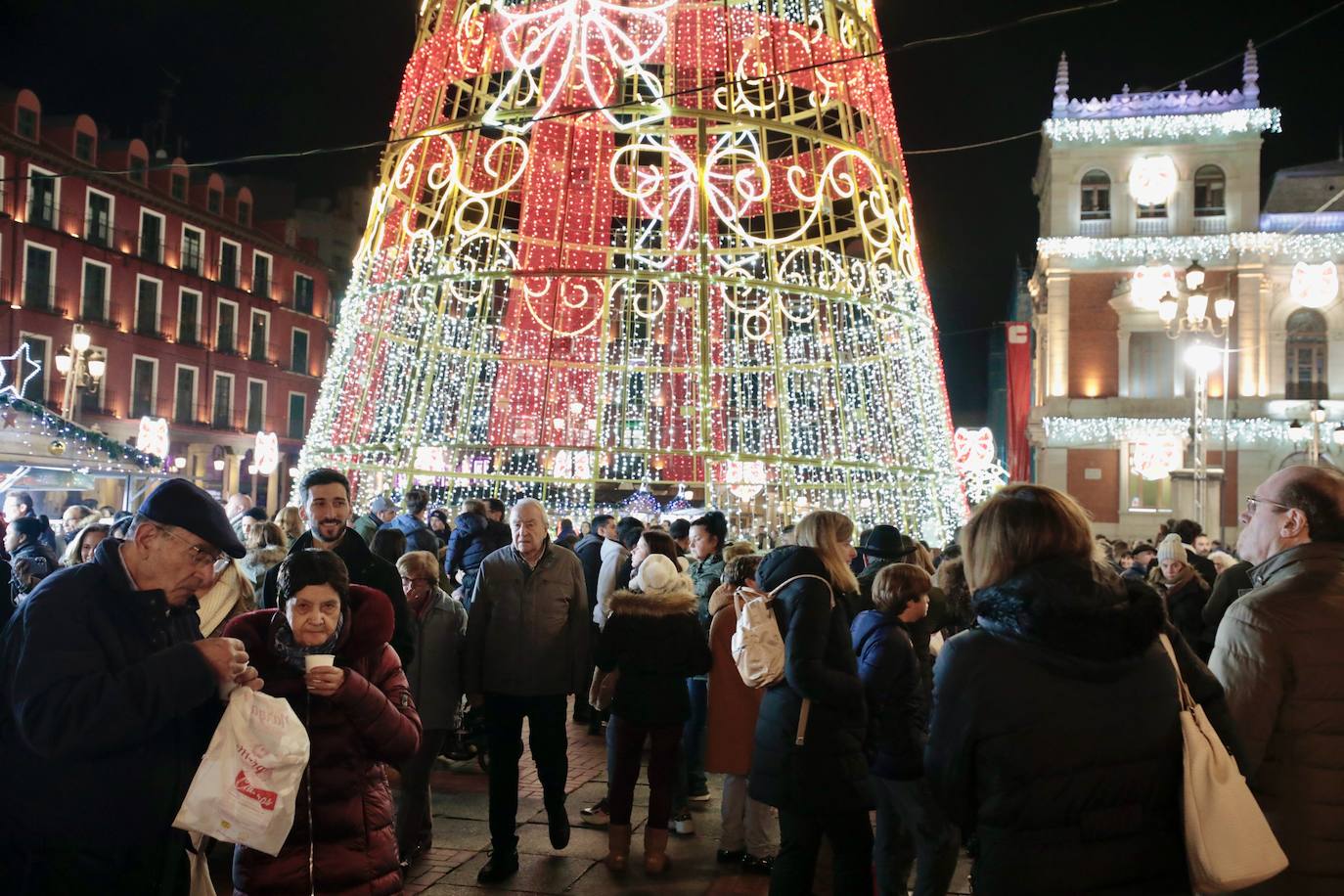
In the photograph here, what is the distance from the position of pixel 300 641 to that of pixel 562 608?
2.68 metres

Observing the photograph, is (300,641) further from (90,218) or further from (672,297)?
(90,218)

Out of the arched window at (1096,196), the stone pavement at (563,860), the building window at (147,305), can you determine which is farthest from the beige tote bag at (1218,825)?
the building window at (147,305)

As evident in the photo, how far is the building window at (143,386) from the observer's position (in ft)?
119

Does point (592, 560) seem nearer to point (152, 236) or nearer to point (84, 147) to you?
point (84, 147)

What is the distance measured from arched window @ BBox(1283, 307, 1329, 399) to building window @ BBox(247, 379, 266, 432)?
113 feet

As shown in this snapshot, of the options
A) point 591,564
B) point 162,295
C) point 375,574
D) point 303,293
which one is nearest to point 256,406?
point 303,293

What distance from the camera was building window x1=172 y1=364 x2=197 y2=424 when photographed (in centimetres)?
3803

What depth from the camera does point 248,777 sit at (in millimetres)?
2562

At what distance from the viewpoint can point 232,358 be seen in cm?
4075

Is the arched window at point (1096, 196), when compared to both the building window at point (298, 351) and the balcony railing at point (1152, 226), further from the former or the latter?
the building window at point (298, 351)

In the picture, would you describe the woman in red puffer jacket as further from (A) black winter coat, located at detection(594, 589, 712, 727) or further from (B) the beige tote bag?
(A) black winter coat, located at detection(594, 589, 712, 727)

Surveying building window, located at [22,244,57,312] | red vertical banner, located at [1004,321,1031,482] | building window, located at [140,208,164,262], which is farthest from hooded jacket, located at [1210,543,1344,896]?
building window, located at [140,208,164,262]

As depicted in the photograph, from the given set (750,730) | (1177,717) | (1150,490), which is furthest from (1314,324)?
(1177,717)

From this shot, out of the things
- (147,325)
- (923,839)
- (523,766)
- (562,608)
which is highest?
(147,325)
